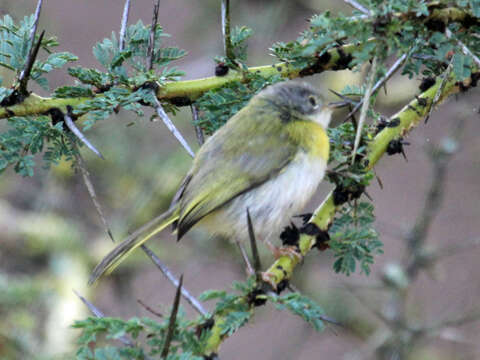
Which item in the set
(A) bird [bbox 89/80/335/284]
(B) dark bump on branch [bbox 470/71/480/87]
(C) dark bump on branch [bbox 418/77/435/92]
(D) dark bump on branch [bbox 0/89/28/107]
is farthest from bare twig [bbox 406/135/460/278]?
(D) dark bump on branch [bbox 0/89/28/107]

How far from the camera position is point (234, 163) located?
330 centimetres

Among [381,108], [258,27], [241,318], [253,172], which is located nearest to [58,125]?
[241,318]

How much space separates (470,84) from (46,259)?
3.34 meters

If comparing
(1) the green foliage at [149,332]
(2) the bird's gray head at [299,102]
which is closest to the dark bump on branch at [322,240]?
(1) the green foliage at [149,332]

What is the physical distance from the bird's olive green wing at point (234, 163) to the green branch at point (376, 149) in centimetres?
86

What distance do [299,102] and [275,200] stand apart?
28.0 inches

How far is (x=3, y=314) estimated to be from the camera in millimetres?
3906

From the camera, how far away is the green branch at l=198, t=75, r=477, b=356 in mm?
2266

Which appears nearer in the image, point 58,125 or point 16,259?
point 58,125

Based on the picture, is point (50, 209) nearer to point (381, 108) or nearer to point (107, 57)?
point (107, 57)

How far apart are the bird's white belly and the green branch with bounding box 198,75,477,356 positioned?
72 cm

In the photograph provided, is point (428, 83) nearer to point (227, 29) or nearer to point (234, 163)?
point (227, 29)

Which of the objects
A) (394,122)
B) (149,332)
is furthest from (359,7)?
(149,332)

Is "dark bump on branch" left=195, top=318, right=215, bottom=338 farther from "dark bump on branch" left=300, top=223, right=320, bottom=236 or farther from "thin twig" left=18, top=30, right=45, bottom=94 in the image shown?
"thin twig" left=18, top=30, right=45, bottom=94
